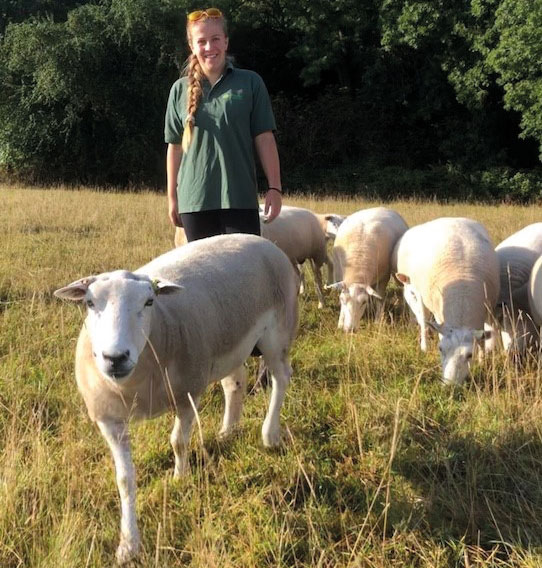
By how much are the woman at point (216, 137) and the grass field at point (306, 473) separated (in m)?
1.08

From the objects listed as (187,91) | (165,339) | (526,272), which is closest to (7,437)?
(165,339)

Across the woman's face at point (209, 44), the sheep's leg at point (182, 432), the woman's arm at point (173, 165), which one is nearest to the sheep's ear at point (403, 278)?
the woman's arm at point (173, 165)

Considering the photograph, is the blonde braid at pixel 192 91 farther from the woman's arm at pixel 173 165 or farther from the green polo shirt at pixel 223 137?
the woman's arm at pixel 173 165

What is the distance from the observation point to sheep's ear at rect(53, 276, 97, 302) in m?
2.10

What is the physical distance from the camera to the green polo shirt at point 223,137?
3.07m

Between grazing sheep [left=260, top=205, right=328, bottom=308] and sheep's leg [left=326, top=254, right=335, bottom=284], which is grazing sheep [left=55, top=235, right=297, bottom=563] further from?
sheep's leg [left=326, top=254, right=335, bottom=284]

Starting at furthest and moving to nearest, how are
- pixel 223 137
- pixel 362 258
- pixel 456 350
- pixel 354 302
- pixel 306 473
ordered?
1. pixel 362 258
2. pixel 354 302
3. pixel 456 350
4. pixel 223 137
5. pixel 306 473

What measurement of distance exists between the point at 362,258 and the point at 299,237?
1213mm

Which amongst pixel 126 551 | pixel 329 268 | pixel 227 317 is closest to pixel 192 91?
pixel 227 317

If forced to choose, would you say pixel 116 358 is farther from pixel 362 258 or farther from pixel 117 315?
pixel 362 258

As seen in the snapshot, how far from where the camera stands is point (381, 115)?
23922mm

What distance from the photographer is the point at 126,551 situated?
2037mm

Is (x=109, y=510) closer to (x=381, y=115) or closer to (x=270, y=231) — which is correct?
(x=270, y=231)

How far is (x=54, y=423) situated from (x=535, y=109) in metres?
19.2
